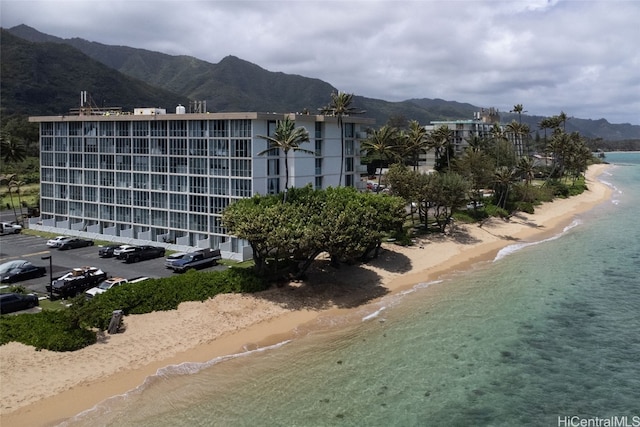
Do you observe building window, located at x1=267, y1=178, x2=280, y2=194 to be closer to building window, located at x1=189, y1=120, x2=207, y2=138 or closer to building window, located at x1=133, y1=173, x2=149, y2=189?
building window, located at x1=189, y1=120, x2=207, y2=138

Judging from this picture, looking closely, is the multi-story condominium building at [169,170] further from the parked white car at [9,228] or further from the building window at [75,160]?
the parked white car at [9,228]

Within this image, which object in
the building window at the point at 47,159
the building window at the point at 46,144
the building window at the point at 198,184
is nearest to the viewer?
the building window at the point at 198,184

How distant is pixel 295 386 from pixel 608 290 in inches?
1417

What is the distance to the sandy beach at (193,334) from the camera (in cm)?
2839

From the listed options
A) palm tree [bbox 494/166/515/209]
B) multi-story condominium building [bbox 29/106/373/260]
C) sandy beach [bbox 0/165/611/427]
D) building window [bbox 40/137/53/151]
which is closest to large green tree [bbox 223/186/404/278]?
sandy beach [bbox 0/165/611/427]

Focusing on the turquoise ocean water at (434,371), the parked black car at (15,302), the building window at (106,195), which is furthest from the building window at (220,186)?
the turquoise ocean water at (434,371)

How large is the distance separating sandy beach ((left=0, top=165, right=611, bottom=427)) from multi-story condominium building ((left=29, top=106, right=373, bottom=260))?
46.6ft

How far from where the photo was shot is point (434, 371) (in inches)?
1280

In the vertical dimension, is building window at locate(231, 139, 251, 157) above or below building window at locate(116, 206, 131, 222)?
above

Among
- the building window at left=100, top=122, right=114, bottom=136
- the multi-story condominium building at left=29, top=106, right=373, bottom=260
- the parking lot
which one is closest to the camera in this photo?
the parking lot

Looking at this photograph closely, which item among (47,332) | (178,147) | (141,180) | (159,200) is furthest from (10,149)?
(47,332)

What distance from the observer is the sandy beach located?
2839cm

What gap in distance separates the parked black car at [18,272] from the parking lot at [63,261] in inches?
30.7

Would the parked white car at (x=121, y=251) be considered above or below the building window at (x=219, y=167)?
below
